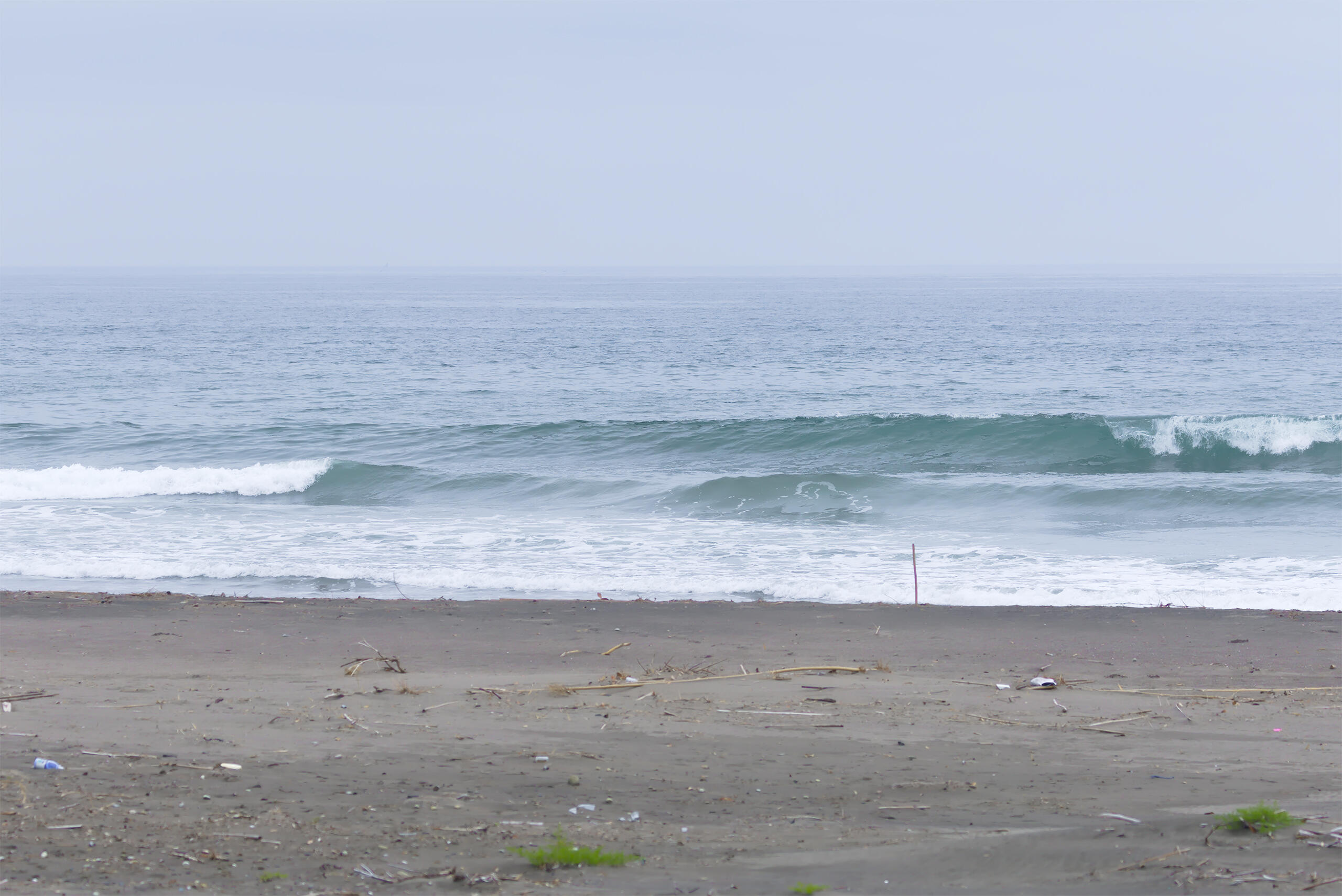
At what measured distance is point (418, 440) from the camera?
26.2m

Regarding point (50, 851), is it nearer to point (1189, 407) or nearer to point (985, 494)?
point (985, 494)

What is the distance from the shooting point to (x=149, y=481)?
20359 millimetres

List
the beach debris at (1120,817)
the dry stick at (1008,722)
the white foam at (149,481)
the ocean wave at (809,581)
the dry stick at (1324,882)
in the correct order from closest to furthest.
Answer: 1. the dry stick at (1324,882)
2. the beach debris at (1120,817)
3. the dry stick at (1008,722)
4. the ocean wave at (809,581)
5. the white foam at (149,481)

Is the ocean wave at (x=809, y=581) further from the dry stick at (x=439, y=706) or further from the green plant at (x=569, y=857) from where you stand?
the green plant at (x=569, y=857)

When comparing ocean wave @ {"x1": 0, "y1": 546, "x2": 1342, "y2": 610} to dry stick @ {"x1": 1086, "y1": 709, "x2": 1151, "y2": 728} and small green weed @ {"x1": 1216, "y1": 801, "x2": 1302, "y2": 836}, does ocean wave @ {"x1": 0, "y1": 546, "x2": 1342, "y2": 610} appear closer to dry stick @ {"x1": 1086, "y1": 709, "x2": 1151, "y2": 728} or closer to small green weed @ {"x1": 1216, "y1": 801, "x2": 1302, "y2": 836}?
dry stick @ {"x1": 1086, "y1": 709, "x2": 1151, "y2": 728}

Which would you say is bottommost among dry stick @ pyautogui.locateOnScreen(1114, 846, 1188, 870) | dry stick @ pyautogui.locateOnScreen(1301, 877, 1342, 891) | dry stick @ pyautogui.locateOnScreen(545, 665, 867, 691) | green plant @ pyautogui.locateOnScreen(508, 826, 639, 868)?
dry stick @ pyautogui.locateOnScreen(545, 665, 867, 691)

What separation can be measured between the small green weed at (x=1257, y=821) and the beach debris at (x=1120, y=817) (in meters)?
0.34

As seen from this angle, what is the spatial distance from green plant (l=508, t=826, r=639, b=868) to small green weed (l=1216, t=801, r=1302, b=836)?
2743 mm

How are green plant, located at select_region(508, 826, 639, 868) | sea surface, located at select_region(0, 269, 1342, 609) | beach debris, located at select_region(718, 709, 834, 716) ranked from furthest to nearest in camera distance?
sea surface, located at select_region(0, 269, 1342, 609), beach debris, located at select_region(718, 709, 834, 716), green plant, located at select_region(508, 826, 639, 868)

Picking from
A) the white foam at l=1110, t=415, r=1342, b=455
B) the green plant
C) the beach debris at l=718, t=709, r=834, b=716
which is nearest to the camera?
the green plant

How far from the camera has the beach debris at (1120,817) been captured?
493cm

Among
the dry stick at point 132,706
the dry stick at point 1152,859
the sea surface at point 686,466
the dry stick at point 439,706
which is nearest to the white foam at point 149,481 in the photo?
the sea surface at point 686,466

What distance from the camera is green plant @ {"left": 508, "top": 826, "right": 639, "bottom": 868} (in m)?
4.41

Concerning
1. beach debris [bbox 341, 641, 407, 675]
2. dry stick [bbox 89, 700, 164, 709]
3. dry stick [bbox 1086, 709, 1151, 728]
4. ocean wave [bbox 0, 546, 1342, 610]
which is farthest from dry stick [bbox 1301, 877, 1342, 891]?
ocean wave [bbox 0, 546, 1342, 610]
